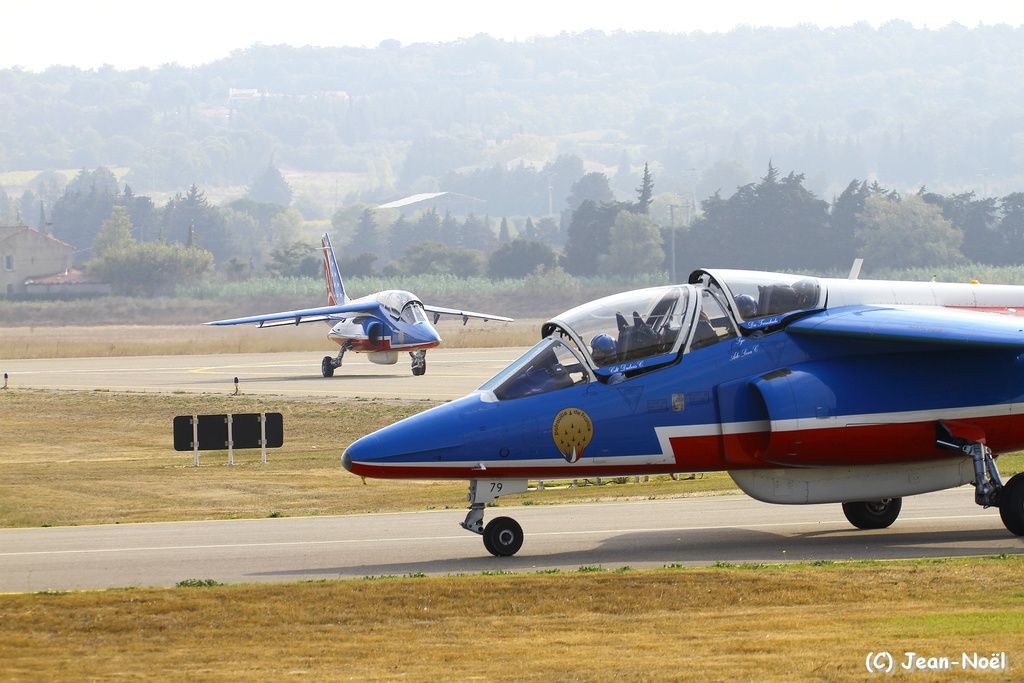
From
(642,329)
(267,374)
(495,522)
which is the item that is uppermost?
(642,329)

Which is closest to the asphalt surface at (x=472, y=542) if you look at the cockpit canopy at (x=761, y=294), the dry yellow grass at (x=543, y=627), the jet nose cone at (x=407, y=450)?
the jet nose cone at (x=407, y=450)

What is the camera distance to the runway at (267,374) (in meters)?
48.9

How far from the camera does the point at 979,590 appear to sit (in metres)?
12.0

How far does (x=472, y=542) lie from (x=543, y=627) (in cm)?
490

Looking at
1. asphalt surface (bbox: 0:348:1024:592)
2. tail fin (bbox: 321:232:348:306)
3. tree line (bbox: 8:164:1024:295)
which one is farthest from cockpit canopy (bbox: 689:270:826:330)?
tree line (bbox: 8:164:1024:295)

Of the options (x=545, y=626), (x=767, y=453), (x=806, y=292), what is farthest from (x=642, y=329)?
(x=545, y=626)

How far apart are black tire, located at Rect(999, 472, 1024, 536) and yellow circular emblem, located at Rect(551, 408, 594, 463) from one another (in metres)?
4.60

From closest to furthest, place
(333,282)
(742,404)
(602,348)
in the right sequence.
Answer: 1. (602,348)
2. (742,404)
3. (333,282)

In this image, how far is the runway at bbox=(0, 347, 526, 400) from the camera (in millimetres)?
48878

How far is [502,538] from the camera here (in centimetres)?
1487

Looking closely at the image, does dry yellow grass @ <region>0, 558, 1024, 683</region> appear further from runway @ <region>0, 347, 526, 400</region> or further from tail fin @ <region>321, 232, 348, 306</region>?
tail fin @ <region>321, 232, 348, 306</region>

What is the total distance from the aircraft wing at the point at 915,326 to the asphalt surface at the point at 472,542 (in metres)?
2.23

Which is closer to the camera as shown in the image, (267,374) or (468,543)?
(468,543)

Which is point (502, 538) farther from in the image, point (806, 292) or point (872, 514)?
point (872, 514)
